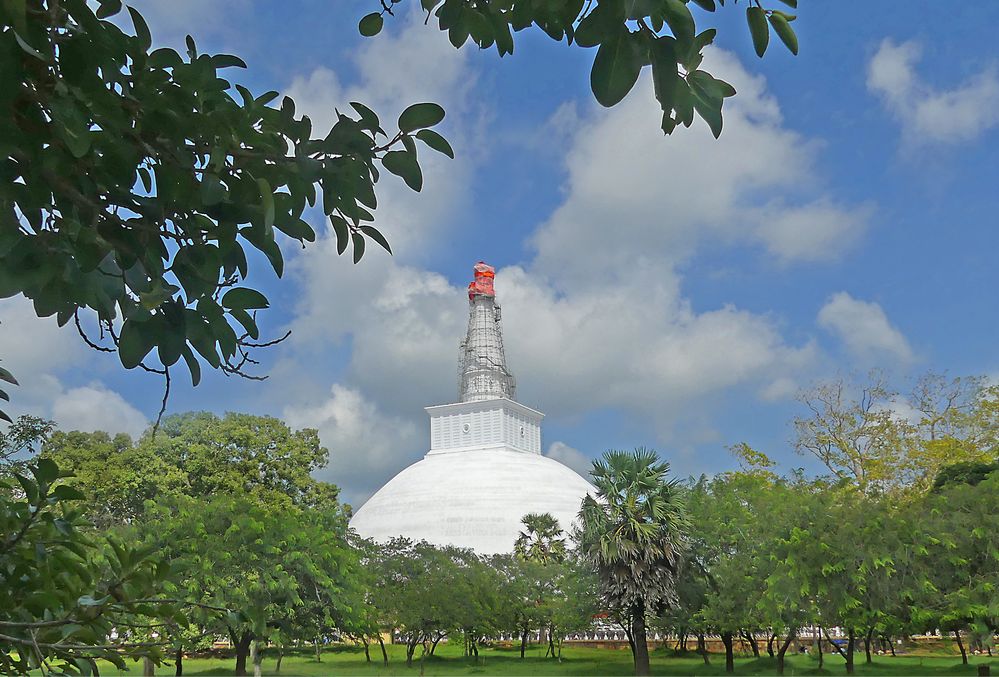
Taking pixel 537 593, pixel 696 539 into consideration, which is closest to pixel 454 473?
pixel 537 593

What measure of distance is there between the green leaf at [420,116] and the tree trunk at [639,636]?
24539 mm

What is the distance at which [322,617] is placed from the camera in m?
23.3

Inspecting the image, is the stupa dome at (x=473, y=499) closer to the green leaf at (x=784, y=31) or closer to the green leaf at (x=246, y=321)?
the green leaf at (x=246, y=321)

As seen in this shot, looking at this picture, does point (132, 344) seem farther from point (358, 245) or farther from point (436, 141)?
point (436, 141)

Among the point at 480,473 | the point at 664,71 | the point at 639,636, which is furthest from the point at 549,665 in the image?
the point at 664,71

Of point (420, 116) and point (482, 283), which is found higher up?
point (482, 283)

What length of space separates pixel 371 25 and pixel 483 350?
6311cm

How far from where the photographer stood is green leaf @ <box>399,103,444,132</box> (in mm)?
1767

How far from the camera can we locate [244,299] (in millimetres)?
1924

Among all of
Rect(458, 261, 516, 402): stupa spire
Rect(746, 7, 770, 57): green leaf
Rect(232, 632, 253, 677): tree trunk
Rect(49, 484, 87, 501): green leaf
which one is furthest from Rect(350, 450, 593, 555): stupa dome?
Rect(746, 7, 770, 57): green leaf

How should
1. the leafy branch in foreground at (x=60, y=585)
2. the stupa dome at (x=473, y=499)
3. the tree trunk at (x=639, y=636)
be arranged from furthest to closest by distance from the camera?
the stupa dome at (x=473, y=499), the tree trunk at (x=639, y=636), the leafy branch in foreground at (x=60, y=585)

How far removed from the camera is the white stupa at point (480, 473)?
55.6 metres

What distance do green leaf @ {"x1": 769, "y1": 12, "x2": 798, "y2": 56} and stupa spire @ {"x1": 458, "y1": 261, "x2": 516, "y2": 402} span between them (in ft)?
205

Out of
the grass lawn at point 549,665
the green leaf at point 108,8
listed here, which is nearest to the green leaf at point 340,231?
the green leaf at point 108,8
